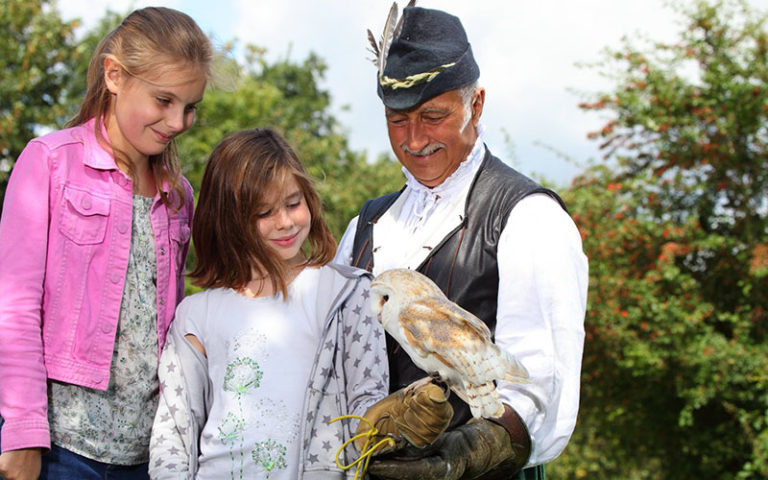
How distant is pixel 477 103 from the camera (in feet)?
9.30

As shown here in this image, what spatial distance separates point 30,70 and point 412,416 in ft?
38.3

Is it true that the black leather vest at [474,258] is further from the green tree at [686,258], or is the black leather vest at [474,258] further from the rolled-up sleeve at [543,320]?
the green tree at [686,258]

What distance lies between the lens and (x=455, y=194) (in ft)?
9.13

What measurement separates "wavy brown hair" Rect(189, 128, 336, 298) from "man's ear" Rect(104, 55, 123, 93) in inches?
15.6

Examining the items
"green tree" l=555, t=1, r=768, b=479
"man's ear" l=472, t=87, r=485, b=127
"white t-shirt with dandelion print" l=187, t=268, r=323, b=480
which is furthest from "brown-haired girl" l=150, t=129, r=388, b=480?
"green tree" l=555, t=1, r=768, b=479

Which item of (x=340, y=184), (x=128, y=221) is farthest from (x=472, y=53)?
(x=340, y=184)

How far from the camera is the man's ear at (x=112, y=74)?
8.71 ft

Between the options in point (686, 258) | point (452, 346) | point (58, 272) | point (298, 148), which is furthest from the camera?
point (298, 148)

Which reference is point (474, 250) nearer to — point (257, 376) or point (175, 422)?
point (257, 376)

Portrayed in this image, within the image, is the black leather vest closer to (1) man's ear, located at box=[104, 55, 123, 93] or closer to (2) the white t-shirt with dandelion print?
(2) the white t-shirt with dandelion print

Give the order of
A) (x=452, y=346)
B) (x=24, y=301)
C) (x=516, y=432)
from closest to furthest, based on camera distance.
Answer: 1. (x=452, y=346)
2. (x=516, y=432)
3. (x=24, y=301)

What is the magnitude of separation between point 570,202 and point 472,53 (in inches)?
261

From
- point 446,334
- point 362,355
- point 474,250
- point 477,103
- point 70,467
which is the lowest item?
point 70,467

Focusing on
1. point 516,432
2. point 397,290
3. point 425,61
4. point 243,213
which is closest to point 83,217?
point 243,213
